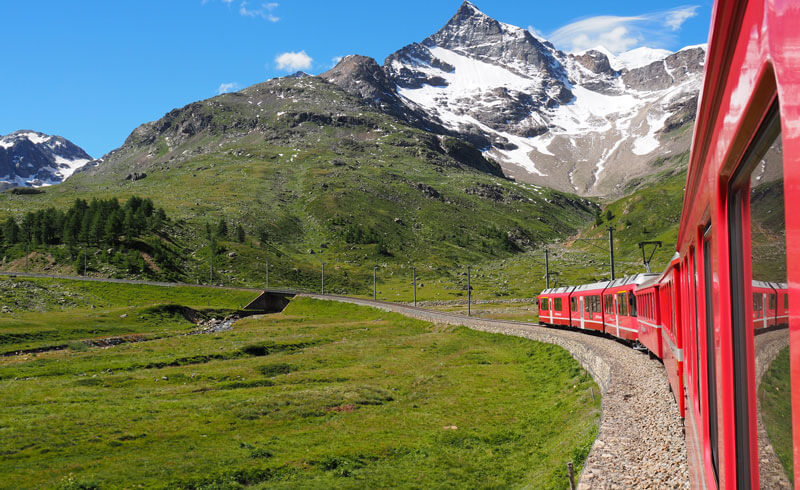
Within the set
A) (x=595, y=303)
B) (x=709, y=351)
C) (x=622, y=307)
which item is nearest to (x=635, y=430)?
(x=709, y=351)

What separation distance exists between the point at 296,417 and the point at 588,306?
75.7 ft

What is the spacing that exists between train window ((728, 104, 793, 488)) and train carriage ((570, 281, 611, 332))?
1345 inches

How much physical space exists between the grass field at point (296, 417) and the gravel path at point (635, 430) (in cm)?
122

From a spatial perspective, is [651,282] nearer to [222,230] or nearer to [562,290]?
[562,290]

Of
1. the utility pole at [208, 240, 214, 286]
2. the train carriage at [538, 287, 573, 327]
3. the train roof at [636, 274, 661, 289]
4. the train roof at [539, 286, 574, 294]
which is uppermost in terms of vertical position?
the utility pole at [208, 240, 214, 286]

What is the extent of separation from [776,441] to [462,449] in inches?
892

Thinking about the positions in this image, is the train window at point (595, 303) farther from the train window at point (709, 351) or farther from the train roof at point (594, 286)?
the train window at point (709, 351)

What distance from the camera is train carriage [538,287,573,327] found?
1874 inches

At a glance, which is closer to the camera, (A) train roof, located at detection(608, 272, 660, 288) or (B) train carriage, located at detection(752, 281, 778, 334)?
(B) train carriage, located at detection(752, 281, 778, 334)

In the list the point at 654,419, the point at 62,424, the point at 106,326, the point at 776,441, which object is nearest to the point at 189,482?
the point at 62,424

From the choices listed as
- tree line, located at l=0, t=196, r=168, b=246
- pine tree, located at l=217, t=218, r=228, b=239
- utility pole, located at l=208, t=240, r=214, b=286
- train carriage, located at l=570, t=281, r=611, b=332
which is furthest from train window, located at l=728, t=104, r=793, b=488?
pine tree, located at l=217, t=218, r=228, b=239

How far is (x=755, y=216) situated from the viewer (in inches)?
104

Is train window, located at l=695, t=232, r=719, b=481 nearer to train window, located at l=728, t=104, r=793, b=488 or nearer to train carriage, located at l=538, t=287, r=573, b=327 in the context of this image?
train window, located at l=728, t=104, r=793, b=488

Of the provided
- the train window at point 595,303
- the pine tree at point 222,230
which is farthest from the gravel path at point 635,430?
the pine tree at point 222,230
